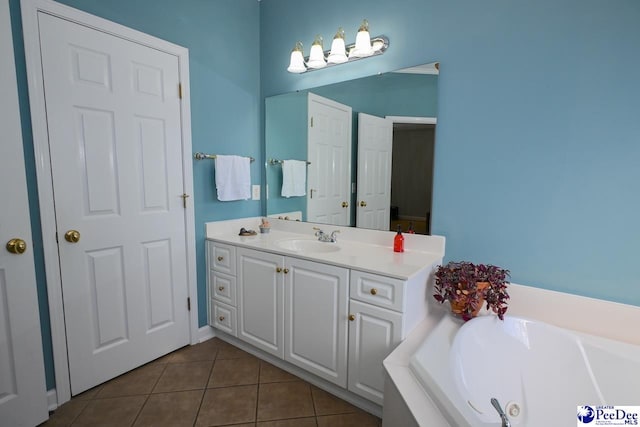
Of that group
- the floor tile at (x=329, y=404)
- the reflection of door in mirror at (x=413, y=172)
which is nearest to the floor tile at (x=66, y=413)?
the floor tile at (x=329, y=404)

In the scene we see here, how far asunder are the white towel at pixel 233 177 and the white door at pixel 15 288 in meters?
1.10

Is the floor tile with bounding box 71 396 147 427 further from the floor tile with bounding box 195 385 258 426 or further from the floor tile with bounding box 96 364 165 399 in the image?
the floor tile with bounding box 195 385 258 426

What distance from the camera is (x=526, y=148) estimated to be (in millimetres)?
1614

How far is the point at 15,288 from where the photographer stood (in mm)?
1526

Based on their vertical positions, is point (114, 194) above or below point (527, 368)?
above

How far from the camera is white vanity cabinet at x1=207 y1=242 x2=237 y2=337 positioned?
227 centimetres

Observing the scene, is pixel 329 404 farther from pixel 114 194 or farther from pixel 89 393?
pixel 114 194

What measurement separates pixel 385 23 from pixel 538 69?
919 mm

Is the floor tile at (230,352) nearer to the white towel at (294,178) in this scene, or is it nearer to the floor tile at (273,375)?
the floor tile at (273,375)

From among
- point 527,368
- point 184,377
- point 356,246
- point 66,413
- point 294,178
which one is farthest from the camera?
point 294,178

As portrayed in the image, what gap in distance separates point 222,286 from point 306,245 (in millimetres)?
690

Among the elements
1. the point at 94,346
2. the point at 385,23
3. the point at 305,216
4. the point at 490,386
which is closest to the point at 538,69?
the point at 385,23

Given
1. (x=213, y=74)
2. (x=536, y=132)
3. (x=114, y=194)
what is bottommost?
(x=114, y=194)

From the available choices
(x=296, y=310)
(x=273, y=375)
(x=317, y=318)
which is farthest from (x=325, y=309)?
(x=273, y=375)
